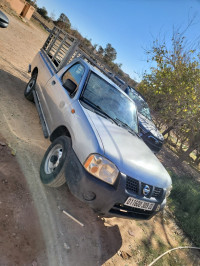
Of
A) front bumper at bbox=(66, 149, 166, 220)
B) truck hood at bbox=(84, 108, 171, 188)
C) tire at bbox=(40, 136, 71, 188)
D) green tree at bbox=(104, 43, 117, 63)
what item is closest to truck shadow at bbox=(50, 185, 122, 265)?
tire at bbox=(40, 136, 71, 188)

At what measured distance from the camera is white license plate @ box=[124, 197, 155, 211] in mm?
2670

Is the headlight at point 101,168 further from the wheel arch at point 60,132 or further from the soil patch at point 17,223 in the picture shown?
the soil patch at point 17,223

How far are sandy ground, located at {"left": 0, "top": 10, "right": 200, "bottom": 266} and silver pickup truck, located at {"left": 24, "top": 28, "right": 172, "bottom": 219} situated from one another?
1.20ft

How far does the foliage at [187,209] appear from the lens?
452 centimetres

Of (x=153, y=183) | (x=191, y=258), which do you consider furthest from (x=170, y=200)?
(x=153, y=183)

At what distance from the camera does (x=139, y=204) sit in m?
2.79

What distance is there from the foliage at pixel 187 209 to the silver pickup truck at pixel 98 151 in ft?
6.15

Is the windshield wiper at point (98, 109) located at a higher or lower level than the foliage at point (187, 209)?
higher

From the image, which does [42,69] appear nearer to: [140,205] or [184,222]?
[140,205]

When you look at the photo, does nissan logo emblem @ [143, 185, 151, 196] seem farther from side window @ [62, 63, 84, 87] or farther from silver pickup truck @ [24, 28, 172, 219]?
side window @ [62, 63, 84, 87]

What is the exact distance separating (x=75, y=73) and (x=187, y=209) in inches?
168

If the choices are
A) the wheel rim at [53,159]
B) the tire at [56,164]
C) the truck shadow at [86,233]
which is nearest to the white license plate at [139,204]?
the truck shadow at [86,233]

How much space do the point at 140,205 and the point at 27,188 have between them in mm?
1604

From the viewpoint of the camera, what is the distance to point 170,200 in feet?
17.7
